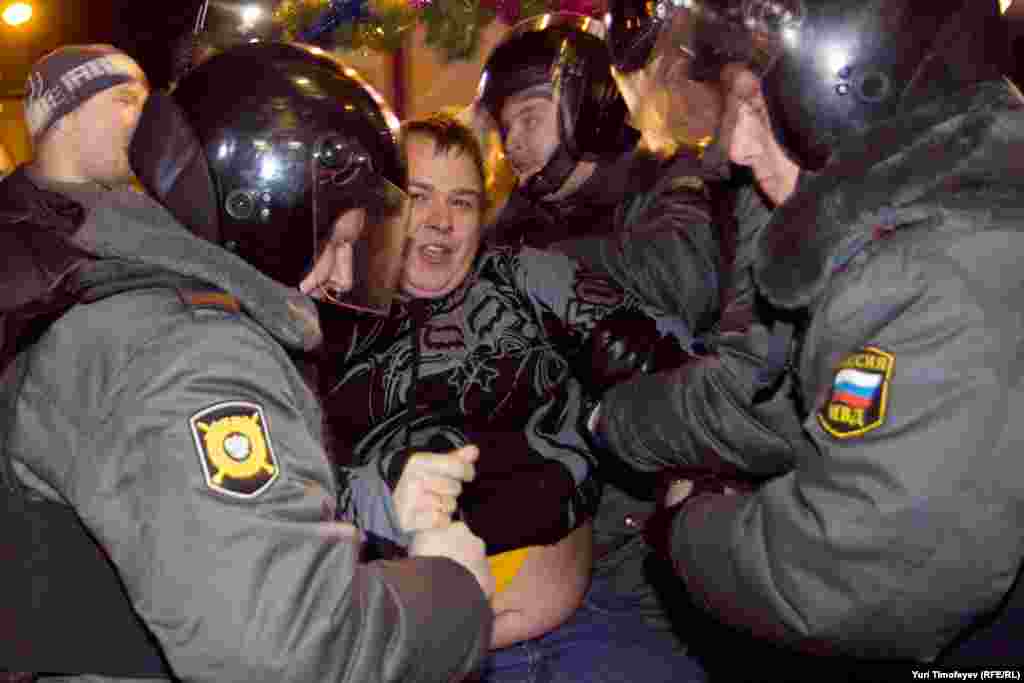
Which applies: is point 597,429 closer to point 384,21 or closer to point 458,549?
point 458,549

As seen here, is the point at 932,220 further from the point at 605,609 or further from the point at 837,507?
the point at 605,609

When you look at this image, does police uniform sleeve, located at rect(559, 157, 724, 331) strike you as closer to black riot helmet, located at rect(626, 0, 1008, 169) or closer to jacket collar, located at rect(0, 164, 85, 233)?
black riot helmet, located at rect(626, 0, 1008, 169)

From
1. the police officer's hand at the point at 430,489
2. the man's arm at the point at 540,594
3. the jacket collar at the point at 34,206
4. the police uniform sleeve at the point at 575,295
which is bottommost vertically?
the man's arm at the point at 540,594

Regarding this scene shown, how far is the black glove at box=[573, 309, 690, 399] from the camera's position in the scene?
93.2 inches

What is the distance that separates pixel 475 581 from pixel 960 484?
73cm

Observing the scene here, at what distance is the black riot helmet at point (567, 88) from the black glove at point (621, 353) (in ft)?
2.88

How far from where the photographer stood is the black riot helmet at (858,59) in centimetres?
143

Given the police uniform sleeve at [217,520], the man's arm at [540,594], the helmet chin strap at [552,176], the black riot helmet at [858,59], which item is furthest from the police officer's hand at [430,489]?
the helmet chin strap at [552,176]

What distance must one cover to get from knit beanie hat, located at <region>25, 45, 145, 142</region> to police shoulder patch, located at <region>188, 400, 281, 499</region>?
2785 millimetres

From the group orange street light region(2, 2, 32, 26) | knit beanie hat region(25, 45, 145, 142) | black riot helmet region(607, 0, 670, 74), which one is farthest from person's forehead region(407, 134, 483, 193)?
orange street light region(2, 2, 32, 26)

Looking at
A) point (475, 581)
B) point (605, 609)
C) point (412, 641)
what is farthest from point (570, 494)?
point (412, 641)

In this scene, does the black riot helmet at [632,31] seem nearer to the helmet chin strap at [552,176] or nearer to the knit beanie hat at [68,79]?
the helmet chin strap at [552,176]

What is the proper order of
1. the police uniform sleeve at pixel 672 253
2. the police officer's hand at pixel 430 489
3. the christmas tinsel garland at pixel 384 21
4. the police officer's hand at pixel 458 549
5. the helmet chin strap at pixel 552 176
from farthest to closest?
the christmas tinsel garland at pixel 384 21, the helmet chin strap at pixel 552 176, the police uniform sleeve at pixel 672 253, the police officer's hand at pixel 430 489, the police officer's hand at pixel 458 549

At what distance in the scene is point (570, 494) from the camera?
235cm
